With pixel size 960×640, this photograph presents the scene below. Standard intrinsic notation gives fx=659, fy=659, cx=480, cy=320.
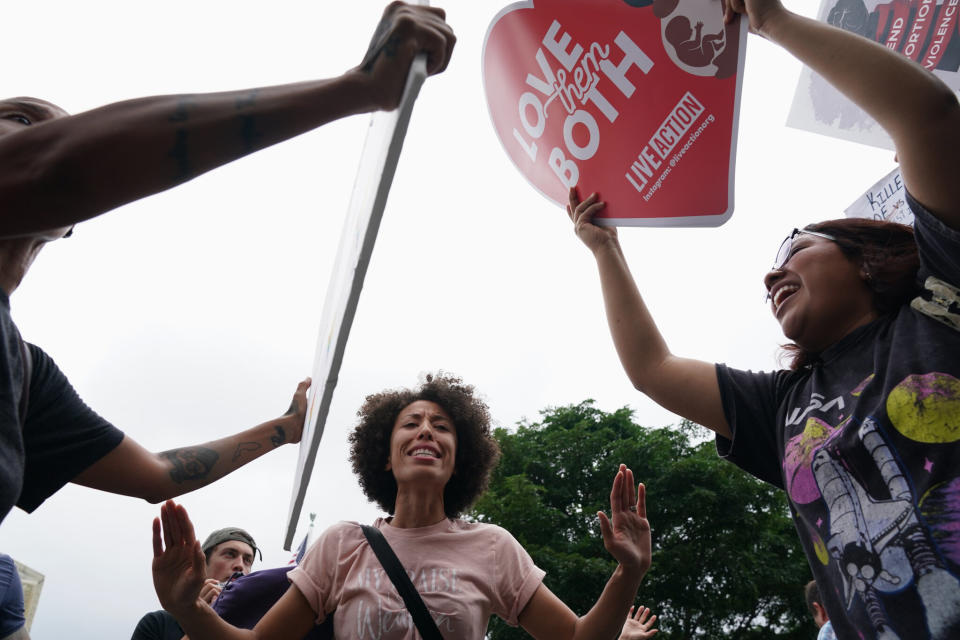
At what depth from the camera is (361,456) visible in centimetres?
316

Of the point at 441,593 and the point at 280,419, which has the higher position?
the point at 280,419

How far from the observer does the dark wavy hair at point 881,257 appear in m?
Result: 1.81

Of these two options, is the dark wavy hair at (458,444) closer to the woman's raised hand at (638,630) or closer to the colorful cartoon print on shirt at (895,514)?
the woman's raised hand at (638,630)

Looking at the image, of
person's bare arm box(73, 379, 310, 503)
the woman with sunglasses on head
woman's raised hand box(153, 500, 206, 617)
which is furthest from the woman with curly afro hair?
the woman with sunglasses on head

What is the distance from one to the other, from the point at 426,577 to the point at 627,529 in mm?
687

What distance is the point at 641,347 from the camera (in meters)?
2.20

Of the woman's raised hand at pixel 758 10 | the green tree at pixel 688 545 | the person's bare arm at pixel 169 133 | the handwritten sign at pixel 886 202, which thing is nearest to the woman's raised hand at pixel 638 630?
the handwritten sign at pixel 886 202

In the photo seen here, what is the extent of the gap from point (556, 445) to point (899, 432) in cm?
1881

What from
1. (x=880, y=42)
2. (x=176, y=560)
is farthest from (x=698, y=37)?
Answer: (x=176, y=560)

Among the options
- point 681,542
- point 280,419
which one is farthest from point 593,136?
point 681,542

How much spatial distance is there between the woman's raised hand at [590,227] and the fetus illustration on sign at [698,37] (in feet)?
1.76

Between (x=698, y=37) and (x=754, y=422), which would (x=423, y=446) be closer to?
(x=754, y=422)

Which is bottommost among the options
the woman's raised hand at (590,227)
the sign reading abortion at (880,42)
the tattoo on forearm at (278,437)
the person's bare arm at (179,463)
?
the person's bare arm at (179,463)

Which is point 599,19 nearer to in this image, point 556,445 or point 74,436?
point 74,436
